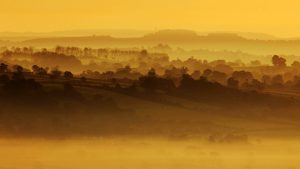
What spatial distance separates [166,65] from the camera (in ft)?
11.2

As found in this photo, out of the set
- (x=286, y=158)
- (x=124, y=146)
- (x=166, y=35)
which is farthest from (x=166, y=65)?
(x=286, y=158)

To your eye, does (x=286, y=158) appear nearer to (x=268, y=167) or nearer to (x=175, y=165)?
(x=268, y=167)

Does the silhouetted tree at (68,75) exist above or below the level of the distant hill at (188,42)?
below

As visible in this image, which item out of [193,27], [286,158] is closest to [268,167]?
[286,158]

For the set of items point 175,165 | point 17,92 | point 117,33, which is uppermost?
point 117,33

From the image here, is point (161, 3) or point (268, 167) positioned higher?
point (161, 3)

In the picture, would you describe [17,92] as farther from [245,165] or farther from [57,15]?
[245,165]

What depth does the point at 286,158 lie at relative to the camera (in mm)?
→ 3352

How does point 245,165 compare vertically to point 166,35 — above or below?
below

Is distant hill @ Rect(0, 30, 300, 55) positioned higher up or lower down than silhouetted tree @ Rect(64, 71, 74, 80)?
higher up

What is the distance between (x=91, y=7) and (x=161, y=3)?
271 millimetres

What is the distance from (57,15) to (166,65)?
46 cm

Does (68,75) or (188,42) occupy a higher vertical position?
(188,42)

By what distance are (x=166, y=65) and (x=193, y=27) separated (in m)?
0.18
